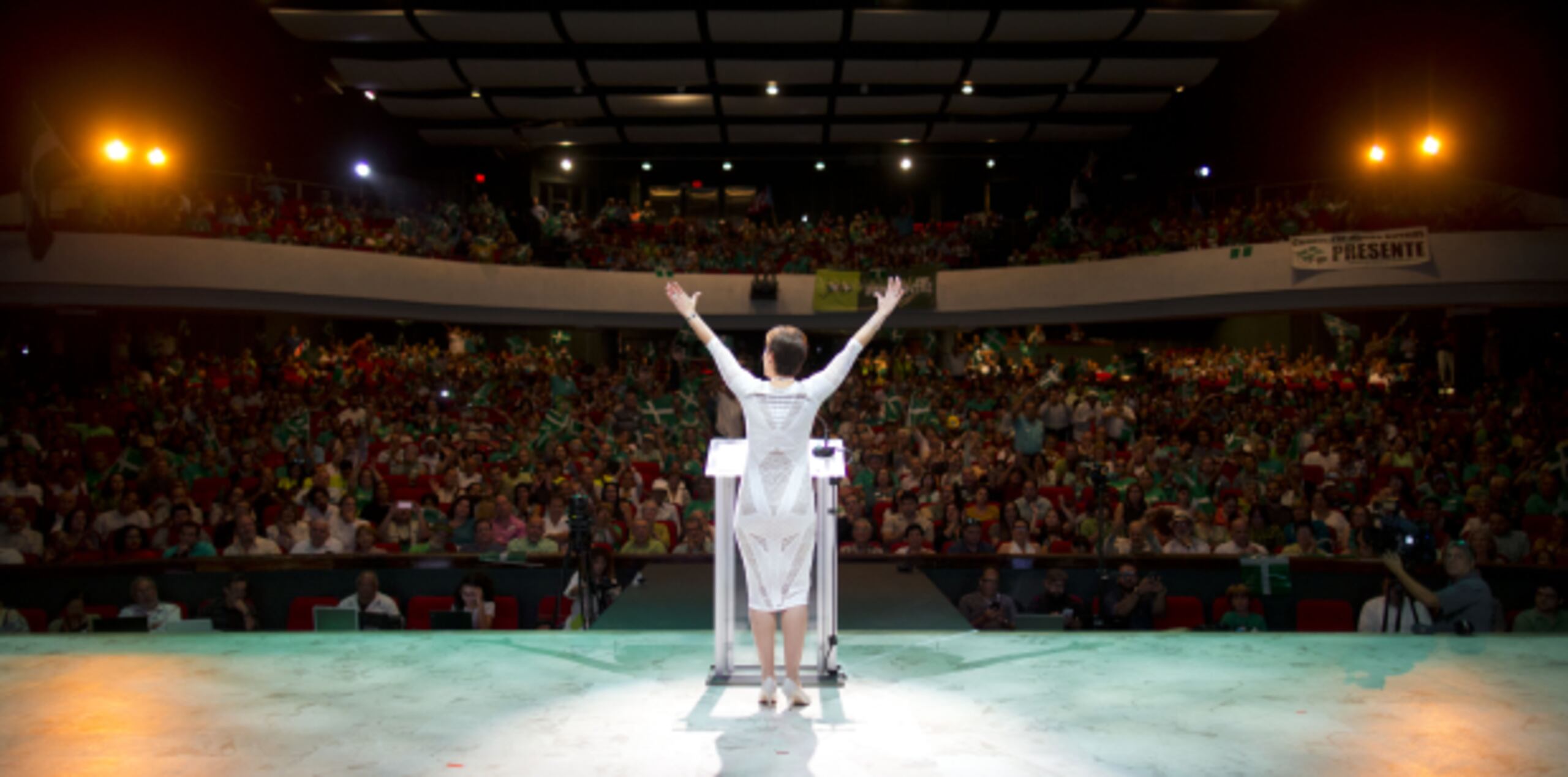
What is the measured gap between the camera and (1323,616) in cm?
664

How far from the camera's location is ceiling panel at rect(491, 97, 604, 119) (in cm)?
1919

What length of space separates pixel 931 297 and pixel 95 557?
1462 centimetres

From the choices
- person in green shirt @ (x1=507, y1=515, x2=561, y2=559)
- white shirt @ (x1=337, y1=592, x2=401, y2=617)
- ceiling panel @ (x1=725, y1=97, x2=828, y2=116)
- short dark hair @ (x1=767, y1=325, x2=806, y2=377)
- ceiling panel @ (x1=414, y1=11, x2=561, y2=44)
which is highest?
ceiling panel @ (x1=725, y1=97, x2=828, y2=116)

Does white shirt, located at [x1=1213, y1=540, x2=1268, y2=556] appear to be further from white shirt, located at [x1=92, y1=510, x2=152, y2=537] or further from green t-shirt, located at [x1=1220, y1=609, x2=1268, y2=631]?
white shirt, located at [x1=92, y1=510, x2=152, y2=537]

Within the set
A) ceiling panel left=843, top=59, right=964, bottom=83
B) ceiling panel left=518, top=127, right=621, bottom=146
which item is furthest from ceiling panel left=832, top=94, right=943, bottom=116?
ceiling panel left=518, top=127, right=621, bottom=146

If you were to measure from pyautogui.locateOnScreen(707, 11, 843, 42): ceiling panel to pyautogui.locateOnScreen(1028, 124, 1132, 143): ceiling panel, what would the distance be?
6997 millimetres

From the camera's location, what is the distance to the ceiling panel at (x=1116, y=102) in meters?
18.9

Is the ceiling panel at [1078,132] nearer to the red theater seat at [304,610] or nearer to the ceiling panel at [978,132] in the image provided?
the ceiling panel at [978,132]

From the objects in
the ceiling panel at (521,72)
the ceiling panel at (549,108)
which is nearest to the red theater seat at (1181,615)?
the ceiling panel at (521,72)

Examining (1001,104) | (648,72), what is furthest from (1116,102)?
(648,72)

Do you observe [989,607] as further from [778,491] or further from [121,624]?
[121,624]

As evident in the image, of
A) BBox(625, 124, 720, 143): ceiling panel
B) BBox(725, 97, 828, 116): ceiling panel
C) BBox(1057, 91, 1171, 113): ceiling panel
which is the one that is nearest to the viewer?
BBox(1057, 91, 1171, 113): ceiling panel

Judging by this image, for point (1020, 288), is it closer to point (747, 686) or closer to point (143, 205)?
point (143, 205)

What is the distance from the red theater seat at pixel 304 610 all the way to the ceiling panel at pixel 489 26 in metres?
10.3
